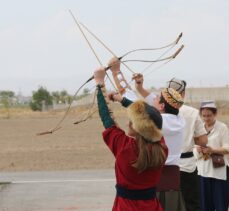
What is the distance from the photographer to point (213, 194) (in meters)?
6.99

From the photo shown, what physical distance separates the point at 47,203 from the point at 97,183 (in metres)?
1.97

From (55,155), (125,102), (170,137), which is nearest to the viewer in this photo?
(125,102)

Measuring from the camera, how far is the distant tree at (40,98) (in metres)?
95.9

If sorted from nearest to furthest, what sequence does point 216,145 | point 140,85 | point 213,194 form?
point 140,85
point 216,145
point 213,194

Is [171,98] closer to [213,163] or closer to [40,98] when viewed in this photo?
[213,163]

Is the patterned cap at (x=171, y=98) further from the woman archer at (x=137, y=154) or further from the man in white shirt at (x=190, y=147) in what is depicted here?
the woman archer at (x=137, y=154)

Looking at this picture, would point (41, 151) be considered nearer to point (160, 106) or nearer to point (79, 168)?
point (79, 168)

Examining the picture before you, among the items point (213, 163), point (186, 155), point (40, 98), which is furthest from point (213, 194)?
point (40, 98)

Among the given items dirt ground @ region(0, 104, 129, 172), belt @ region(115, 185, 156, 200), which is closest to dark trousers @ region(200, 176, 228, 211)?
belt @ region(115, 185, 156, 200)

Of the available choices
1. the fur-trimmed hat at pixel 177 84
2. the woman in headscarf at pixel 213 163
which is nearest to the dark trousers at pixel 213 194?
the woman in headscarf at pixel 213 163

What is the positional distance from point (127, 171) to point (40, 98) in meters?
100

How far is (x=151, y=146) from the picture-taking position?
13.8 feet

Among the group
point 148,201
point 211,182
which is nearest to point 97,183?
point 211,182

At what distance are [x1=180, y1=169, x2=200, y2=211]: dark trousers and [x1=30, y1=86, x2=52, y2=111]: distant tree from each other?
87846 mm
